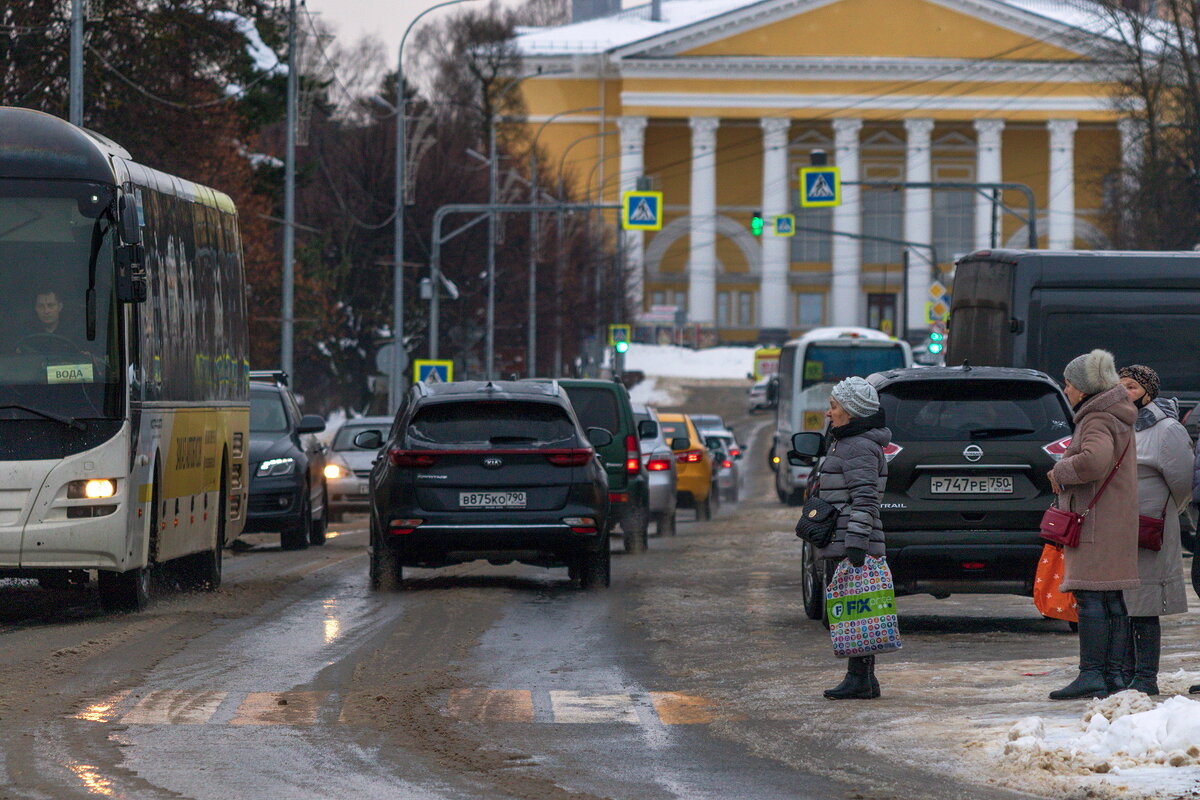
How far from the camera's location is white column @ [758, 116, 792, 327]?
10981cm

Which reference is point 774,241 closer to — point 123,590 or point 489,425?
point 489,425

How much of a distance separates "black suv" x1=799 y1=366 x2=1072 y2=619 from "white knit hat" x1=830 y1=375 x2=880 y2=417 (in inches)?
134

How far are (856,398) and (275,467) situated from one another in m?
14.1

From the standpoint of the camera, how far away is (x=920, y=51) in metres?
106

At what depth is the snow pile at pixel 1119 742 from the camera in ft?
27.5

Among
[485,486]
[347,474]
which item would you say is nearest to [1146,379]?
[485,486]

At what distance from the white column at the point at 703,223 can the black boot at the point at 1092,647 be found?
9858 centimetres

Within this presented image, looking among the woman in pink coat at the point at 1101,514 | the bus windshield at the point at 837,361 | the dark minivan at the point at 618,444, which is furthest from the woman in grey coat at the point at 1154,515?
the bus windshield at the point at 837,361

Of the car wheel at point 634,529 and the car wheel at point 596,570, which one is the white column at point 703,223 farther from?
the car wheel at point 596,570

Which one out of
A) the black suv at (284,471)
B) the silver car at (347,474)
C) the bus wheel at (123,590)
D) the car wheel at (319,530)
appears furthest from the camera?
the silver car at (347,474)

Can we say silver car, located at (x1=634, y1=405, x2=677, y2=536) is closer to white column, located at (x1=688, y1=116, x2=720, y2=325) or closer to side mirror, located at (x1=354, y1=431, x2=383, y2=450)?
side mirror, located at (x1=354, y1=431, x2=383, y2=450)

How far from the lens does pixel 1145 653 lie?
1062 cm

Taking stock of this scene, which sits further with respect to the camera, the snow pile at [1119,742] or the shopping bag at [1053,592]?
the shopping bag at [1053,592]

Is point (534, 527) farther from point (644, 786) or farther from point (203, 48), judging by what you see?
point (203, 48)
